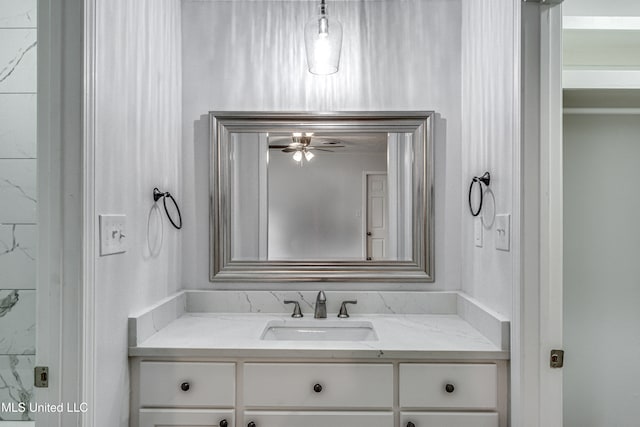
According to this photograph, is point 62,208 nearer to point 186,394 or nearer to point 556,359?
point 186,394

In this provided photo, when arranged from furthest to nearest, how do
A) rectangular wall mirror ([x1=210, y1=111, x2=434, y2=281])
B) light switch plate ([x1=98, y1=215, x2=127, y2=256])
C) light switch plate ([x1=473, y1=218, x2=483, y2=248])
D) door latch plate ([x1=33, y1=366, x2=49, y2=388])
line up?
rectangular wall mirror ([x1=210, y1=111, x2=434, y2=281])
light switch plate ([x1=473, y1=218, x2=483, y2=248])
light switch plate ([x1=98, y1=215, x2=127, y2=256])
door latch plate ([x1=33, y1=366, x2=49, y2=388])

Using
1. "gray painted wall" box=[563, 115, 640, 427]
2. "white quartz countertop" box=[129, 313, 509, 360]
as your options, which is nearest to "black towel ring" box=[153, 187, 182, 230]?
"white quartz countertop" box=[129, 313, 509, 360]

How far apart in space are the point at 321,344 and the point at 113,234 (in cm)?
82

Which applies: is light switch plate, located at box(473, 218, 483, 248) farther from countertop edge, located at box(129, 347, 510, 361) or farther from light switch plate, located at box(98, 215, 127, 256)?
light switch plate, located at box(98, 215, 127, 256)

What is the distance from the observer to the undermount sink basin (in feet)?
6.04

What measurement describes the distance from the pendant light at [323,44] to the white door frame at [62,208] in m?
0.88

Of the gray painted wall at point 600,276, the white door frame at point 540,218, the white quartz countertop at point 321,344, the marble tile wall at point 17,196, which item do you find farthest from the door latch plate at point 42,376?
the gray painted wall at point 600,276

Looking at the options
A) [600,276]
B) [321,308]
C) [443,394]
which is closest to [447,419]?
[443,394]

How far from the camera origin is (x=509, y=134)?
1.43 metres

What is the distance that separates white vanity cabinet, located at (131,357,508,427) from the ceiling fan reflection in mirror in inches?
38.1

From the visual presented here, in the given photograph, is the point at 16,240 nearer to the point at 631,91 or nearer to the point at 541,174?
the point at 541,174

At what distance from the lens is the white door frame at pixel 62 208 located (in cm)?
116

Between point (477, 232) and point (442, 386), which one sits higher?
point (477, 232)

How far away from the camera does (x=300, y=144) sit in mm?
2016
